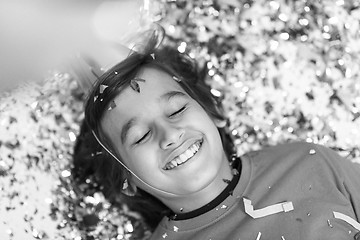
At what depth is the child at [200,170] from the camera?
1.15m

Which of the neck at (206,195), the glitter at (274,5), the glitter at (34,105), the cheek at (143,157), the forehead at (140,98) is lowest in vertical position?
the neck at (206,195)

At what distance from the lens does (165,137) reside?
113 cm

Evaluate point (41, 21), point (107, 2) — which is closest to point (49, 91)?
point (107, 2)

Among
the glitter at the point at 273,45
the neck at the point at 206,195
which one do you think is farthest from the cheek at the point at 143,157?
the glitter at the point at 273,45

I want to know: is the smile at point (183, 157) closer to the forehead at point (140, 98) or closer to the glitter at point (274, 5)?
the forehead at point (140, 98)

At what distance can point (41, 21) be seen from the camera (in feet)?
3.35

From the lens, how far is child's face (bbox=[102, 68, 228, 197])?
1.14m

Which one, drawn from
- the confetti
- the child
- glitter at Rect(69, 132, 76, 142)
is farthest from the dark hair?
the confetti

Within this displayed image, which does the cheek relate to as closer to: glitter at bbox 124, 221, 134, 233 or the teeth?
the teeth

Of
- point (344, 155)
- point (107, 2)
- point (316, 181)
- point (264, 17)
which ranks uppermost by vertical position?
point (107, 2)

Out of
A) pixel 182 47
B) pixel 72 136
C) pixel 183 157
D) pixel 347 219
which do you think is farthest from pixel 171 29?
pixel 347 219

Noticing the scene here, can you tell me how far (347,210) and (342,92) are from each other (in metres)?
0.35

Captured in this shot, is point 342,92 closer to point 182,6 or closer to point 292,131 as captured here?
point 292,131

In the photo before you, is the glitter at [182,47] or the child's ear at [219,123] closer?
the child's ear at [219,123]
